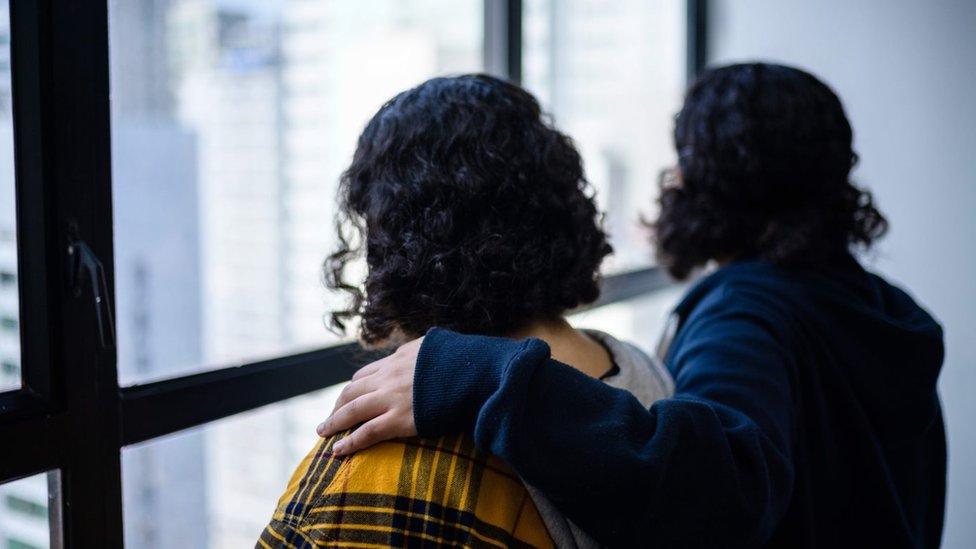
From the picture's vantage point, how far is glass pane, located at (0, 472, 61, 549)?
0.80 m

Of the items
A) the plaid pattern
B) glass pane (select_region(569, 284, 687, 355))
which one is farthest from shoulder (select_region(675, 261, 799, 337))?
glass pane (select_region(569, 284, 687, 355))

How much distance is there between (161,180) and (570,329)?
23.7 inches

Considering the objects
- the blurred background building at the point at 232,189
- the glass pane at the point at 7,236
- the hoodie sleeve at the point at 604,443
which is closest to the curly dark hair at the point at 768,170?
the blurred background building at the point at 232,189

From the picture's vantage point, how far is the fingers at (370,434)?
0.63m

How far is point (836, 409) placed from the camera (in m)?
1.05

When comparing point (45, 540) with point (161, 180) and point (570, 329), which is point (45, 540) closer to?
point (161, 180)

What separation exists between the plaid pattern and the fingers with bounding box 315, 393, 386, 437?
1.0 inches

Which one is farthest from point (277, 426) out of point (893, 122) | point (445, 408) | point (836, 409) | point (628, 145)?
point (893, 122)

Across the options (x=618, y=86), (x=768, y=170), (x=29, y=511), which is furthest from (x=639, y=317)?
(x=29, y=511)

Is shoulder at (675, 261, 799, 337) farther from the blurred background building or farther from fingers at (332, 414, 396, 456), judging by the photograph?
fingers at (332, 414, 396, 456)

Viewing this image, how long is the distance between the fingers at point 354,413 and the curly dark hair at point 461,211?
0.12m

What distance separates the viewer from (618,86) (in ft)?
7.41

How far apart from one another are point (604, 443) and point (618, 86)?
1.79m

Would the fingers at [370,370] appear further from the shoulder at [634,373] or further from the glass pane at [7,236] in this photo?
the glass pane at [7,236]
